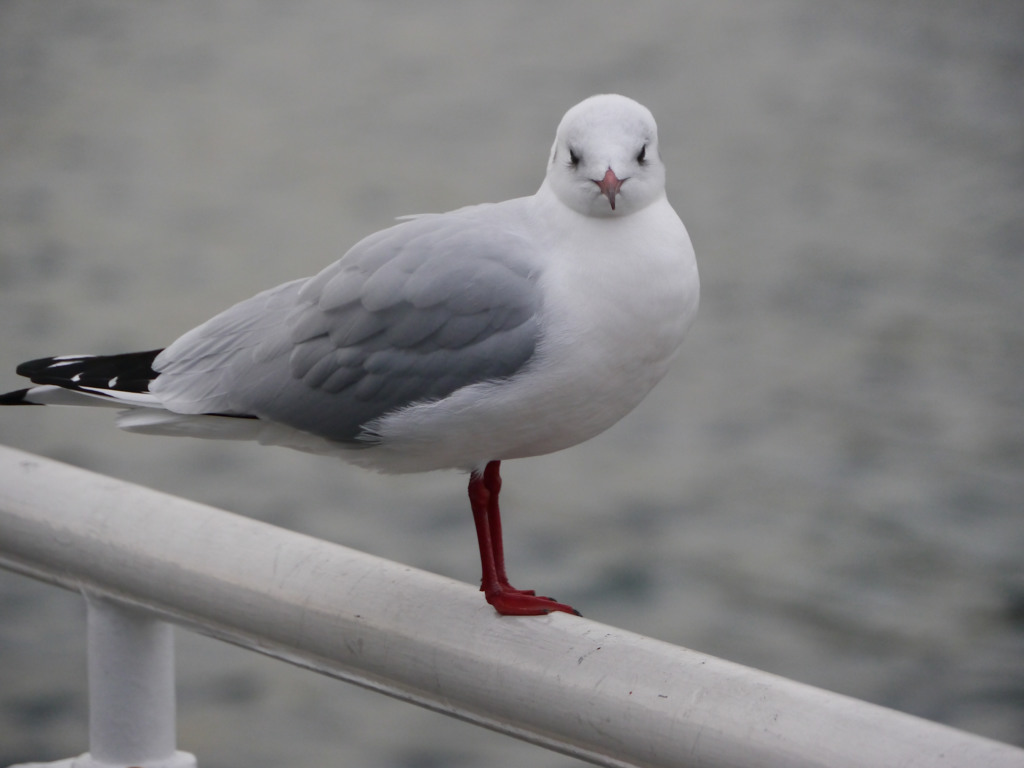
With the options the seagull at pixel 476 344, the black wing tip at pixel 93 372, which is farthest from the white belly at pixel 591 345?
the black wing tip at pixel 93 372

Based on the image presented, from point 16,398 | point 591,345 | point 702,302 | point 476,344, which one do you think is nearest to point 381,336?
point 476,344

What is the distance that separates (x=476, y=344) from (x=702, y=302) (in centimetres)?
559

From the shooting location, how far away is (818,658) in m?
5.16

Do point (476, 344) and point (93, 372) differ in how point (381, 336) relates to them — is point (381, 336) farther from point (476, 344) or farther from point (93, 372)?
point (93, 372)

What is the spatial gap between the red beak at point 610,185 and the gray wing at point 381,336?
14cm

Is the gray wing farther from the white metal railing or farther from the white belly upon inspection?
the white metal railing

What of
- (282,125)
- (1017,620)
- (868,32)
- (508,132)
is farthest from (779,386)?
(868,32)

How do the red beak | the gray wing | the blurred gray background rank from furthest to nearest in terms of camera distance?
the blurred gray background → the gray wing → the red beak

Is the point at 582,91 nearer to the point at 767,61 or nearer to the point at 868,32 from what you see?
the point at 767,61

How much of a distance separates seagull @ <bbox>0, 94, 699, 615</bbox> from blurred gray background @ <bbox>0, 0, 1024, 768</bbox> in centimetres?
320

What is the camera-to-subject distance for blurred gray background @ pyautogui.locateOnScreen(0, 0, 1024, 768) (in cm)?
529

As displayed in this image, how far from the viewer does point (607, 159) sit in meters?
1.58

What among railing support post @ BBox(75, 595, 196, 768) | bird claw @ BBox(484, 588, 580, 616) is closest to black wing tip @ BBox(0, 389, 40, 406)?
railing support post @ BBox(75, 595, 196, 768)

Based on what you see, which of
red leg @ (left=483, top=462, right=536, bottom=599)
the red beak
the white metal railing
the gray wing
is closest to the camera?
the white metal railing
